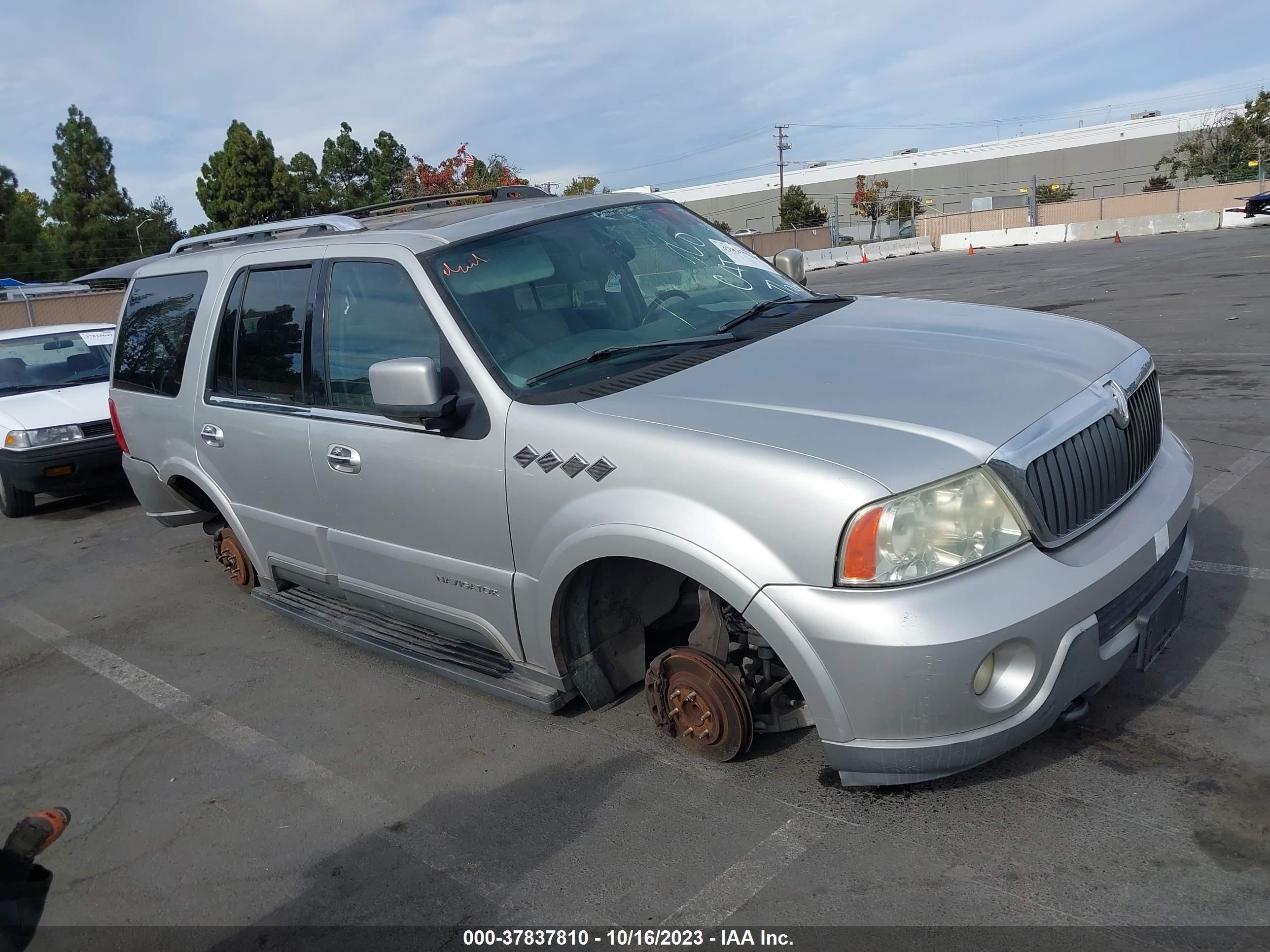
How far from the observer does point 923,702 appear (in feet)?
8.61

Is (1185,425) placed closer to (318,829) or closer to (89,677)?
(318,829)

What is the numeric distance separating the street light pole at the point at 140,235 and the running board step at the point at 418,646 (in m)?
→ 45.7

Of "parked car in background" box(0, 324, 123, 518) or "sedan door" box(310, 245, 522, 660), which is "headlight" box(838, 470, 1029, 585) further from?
"parked car in background" box(0, 324, 123, 518)

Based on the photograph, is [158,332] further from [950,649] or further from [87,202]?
[87,202]

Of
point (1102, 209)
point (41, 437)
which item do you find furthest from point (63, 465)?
point (1102, 209)

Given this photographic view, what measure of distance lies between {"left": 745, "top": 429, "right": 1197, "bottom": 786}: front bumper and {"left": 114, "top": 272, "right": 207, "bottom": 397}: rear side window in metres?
3.71

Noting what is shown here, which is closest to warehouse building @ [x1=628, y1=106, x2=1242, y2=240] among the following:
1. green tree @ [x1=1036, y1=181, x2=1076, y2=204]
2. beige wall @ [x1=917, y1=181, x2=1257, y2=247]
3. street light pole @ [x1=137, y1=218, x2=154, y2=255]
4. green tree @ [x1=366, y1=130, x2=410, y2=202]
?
green tree @ [x1=1036, y1=181, x2=1076, y2=204]

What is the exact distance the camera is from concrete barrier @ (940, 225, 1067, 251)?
37.1 metres

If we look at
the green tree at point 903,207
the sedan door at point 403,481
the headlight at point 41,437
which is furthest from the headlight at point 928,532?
the green tree at point 903,207

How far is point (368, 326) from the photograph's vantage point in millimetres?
4051

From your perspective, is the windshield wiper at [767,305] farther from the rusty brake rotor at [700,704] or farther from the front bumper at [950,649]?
the front bumper at [950,649]

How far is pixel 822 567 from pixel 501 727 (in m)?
1.80

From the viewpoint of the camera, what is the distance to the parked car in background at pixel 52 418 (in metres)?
8.33

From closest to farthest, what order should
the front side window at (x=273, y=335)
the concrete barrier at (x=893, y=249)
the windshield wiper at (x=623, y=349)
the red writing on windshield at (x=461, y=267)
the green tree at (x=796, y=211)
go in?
the windshield wiper at (x=623, y=349), the red writing on windshield at (x=461, y=267), the front side window at (x=273, y=335), the concrete barrier at (x=893, y=249), the green tree at (x=796, y=211)
